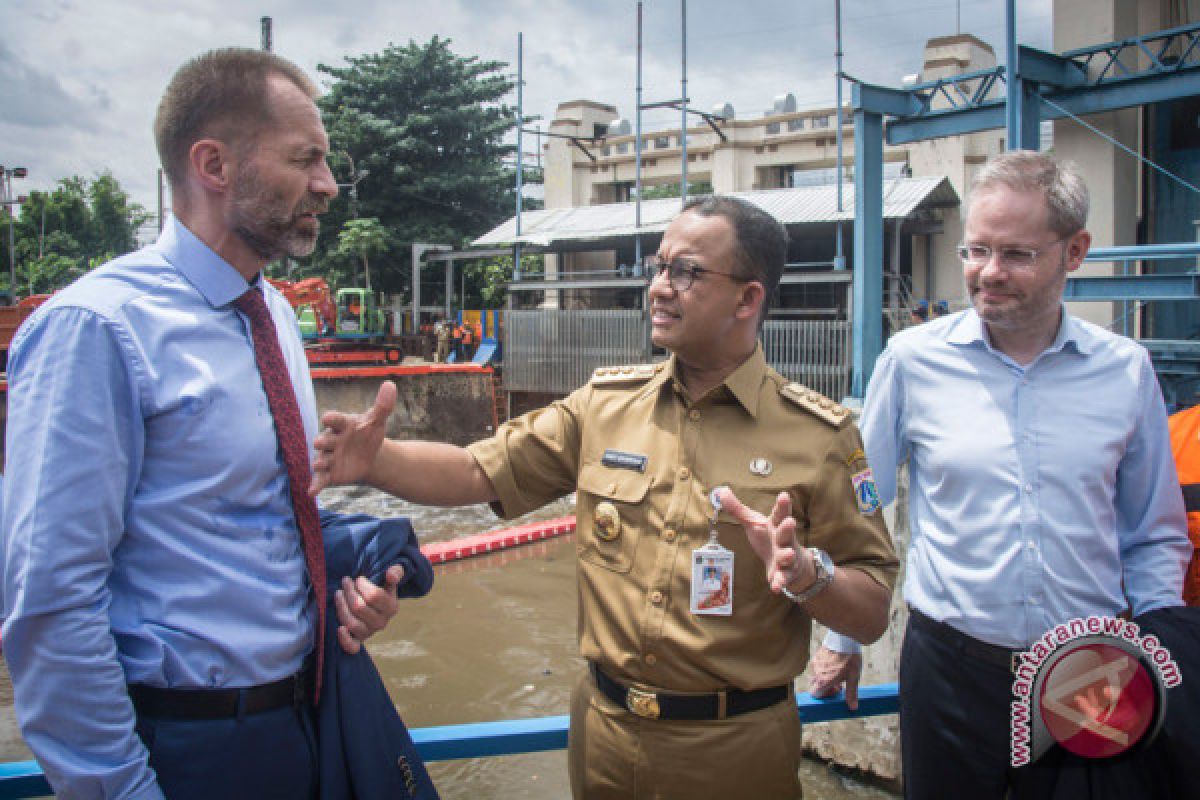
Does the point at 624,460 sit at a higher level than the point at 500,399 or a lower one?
higher

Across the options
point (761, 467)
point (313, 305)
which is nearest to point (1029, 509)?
point (761, 467)

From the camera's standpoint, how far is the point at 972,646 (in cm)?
203

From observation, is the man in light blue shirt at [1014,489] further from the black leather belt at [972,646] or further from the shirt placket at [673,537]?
the shirt placket at [673,537]

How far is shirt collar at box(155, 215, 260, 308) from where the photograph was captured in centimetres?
159

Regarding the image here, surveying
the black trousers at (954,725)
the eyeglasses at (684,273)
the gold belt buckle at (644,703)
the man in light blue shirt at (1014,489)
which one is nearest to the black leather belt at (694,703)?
the gold belt buckle at (644,703)

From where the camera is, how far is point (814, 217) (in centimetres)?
1684

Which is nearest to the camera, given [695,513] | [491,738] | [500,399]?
[695,513]

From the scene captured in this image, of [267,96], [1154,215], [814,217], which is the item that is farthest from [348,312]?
[267,96]

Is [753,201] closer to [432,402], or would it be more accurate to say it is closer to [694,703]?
[432,402]

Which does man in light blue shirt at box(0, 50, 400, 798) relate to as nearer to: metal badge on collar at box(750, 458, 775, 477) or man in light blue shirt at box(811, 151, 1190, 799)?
metal badge on collar at box(750, 458, 775, 477)

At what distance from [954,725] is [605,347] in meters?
16.0

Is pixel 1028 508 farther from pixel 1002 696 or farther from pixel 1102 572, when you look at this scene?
pixel 1002 696

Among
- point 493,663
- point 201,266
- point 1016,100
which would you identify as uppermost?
point 1016,100

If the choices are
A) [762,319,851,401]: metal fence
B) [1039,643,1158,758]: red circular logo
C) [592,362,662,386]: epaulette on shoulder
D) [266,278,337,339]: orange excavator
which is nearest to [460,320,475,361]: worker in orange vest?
[266,278,337,339]: orange excavator
